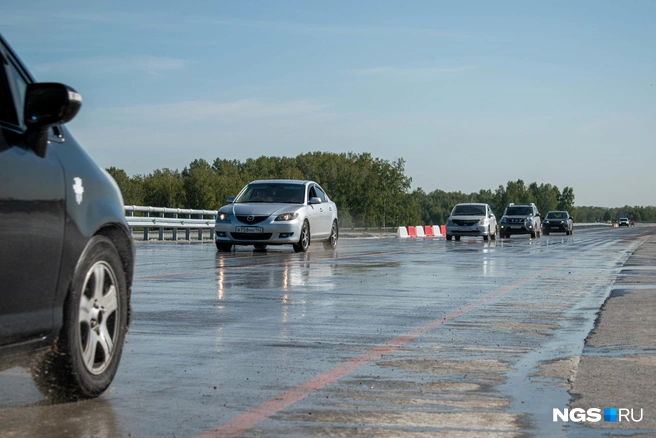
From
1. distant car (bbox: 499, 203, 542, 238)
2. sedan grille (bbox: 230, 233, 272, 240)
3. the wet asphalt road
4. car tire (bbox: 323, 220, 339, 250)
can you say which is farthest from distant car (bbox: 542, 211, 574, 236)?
the wet asphalt road

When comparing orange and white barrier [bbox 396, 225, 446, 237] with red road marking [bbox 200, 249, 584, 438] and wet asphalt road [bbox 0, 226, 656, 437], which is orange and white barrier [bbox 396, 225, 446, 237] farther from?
red road marking [bbox 200, 249, 584, 438]

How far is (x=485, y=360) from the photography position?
6664 mm

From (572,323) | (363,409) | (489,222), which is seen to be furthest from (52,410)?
(489,222)

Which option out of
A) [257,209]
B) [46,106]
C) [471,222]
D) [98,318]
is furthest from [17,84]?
[471,222]

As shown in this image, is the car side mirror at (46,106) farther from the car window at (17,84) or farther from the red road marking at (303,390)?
the red road marking at (303,390)

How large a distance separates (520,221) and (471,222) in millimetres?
10059

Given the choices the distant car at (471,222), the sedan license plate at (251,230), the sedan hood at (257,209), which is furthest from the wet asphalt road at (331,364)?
the distant car at (471,222)

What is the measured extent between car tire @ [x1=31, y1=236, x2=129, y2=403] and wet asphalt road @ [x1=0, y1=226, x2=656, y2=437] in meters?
0.11

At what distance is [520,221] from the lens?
50219mm

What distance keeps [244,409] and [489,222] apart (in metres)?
37.1

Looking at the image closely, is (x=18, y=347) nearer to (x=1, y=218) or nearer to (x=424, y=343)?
(x=1, y=218)

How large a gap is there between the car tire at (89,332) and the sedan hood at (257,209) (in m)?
16.5

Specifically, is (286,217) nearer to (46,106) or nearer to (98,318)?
(98,318)

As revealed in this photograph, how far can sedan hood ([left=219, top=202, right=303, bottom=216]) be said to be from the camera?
2206cm
